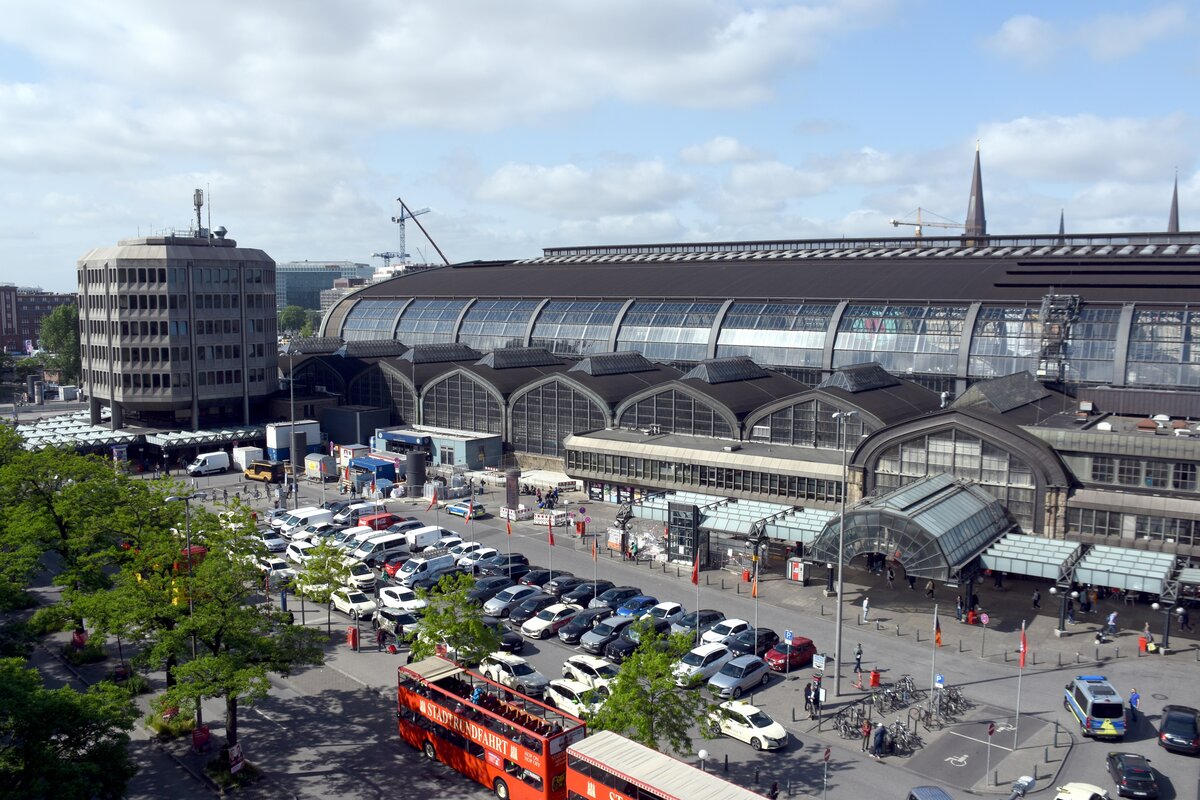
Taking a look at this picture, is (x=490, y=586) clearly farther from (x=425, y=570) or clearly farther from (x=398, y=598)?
(x=398, y=598)

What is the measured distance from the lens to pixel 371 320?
13125 cm

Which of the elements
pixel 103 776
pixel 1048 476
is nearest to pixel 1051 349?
pixel 1048 476

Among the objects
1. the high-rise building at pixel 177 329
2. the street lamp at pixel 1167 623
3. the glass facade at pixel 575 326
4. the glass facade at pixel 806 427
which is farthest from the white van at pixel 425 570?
the high-rise building at pixel 177 329

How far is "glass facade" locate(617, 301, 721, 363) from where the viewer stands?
326 feet

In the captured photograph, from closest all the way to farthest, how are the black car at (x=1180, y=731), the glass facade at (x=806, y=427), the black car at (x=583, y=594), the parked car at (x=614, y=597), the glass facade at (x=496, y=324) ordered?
the black car at (x=1180, y=731)
the parked car at (x=614, y=597)
the black car at (x=583, y=594)
the glass facade at (x=806, y=427)
the glass facade at (x=496, y=324)

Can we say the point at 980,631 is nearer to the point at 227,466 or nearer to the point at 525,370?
the point at 525,370

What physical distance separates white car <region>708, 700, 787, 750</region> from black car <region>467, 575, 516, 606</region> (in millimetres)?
20910

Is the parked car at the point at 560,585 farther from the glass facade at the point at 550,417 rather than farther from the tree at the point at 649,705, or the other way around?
the glass facade at the point at 550,417

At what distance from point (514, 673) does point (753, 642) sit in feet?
41.9

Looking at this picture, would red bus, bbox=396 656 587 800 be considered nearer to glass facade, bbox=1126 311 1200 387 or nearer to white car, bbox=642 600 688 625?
white car, bbox=642 600 688 625

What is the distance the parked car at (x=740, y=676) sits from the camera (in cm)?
4288

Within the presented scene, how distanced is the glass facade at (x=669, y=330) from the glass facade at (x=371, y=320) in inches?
1530

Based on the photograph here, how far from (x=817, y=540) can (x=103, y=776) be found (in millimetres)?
38656

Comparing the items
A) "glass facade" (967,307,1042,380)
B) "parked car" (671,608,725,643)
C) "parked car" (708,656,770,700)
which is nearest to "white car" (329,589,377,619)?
"parked car" (671,608,725,643)
